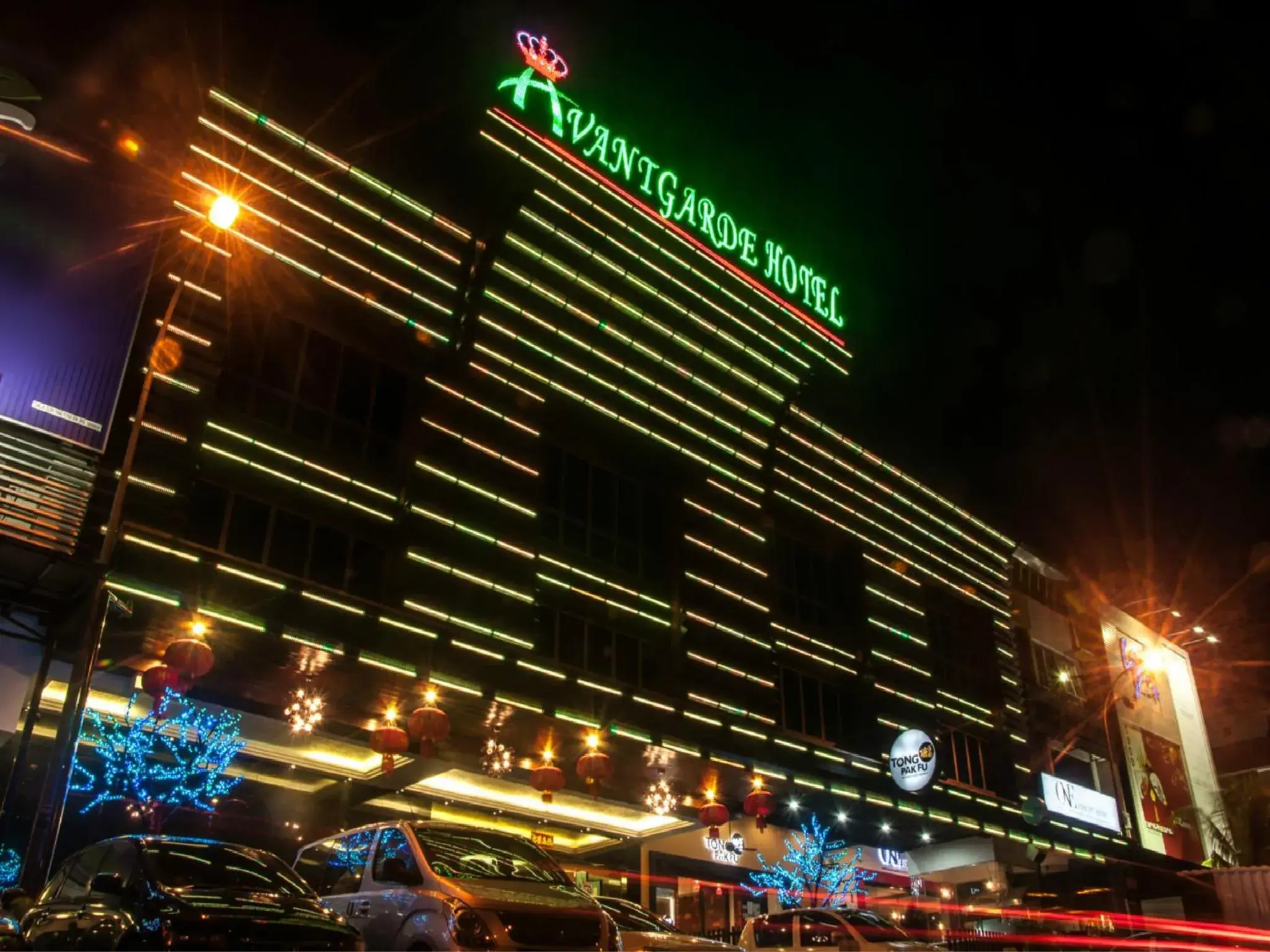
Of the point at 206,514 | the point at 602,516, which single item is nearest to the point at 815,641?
the point at 602,516

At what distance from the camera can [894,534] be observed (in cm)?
3173

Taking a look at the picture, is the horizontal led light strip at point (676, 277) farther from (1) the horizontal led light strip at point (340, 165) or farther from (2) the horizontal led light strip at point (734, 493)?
(2) the horizontal led light strip at point (734, 493)

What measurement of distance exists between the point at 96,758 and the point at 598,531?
11.6 metres

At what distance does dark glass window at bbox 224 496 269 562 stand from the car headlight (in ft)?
34.3

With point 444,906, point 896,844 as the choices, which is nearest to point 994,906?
point 896,844

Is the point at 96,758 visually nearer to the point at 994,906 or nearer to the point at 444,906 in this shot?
the point at 444,906

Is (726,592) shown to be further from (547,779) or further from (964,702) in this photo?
(964,702)

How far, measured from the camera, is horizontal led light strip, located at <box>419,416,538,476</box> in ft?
66.5

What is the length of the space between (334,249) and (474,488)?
5.73 meters

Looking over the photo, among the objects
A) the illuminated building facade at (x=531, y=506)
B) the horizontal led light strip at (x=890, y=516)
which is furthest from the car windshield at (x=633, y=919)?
the horizontal led light strip at (x=890, y=516)

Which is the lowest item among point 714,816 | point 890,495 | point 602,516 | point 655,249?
point 714,816

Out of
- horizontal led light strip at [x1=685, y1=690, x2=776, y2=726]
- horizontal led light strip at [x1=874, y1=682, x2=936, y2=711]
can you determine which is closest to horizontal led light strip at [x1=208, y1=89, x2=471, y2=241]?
horizontal led light strip at [x1=685, y1=690, x2=776, y2=726]

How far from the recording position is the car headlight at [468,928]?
26.2ft

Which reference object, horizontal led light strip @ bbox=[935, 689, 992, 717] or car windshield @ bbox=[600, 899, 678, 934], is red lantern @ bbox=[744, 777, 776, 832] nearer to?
car windshield @ bbox=[600, 899, 678, 934]
